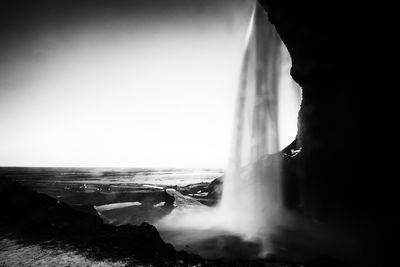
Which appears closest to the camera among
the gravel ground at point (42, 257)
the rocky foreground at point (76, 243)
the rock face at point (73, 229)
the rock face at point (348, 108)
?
the gravel ground at point (42, 257)

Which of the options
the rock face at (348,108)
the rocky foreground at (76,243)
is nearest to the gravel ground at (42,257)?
the rocky foreground at (76,243)

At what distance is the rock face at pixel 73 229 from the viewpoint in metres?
6.14

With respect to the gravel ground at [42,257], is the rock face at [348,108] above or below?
above

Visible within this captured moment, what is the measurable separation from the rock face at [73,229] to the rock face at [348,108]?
783cm

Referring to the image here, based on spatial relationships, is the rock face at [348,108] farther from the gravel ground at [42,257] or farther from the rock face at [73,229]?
the gravel ground at [42,257]

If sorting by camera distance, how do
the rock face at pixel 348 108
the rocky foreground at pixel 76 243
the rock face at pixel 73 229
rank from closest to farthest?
the rocky foreground at pixel 76 243 → the rock face at pixel 73 229 → the rock face at pixel 348 108

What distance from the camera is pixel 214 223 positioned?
15055 mm

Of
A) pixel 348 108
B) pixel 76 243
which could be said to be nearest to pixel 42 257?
pixel 76 243

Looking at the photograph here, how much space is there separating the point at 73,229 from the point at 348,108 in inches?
556

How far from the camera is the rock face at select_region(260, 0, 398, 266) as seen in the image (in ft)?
33.6

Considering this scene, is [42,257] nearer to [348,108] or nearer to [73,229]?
[73,229]

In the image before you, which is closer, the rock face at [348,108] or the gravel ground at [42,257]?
the gravel ground at [42,257]

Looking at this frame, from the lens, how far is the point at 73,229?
771cm

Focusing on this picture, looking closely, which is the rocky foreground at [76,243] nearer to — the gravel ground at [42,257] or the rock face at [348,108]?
the gravel ground at [42,257]
